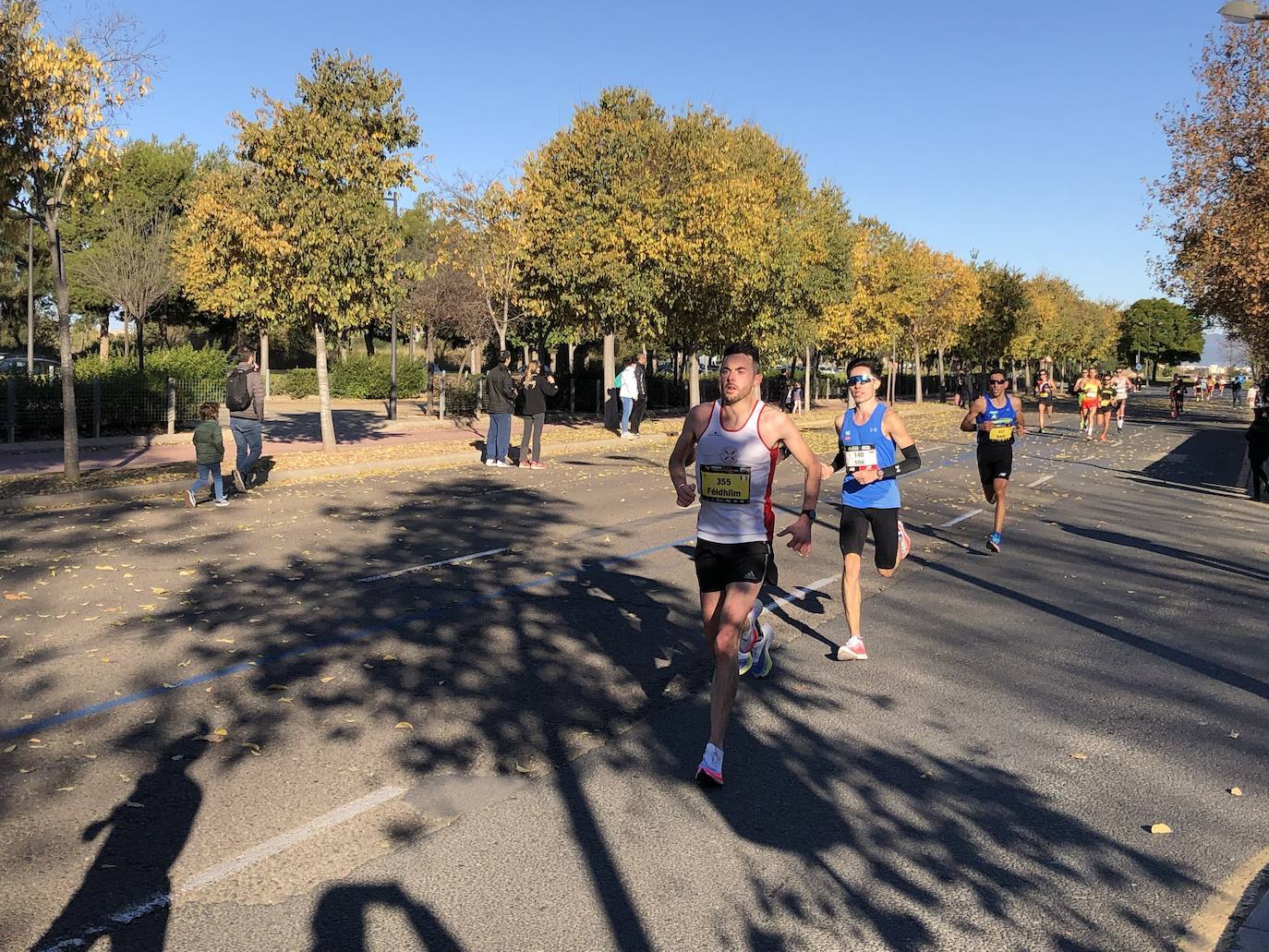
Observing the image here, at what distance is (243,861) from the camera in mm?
3656

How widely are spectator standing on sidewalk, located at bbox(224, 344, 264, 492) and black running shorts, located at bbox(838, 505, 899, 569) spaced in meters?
8.84

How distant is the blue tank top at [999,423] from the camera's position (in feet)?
34.2

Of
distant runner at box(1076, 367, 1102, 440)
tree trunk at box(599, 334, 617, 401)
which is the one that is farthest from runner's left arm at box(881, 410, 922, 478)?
distant runner at box(1076, 367, 1102, 440)

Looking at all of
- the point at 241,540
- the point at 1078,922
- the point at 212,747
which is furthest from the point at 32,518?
the point at 1078,922

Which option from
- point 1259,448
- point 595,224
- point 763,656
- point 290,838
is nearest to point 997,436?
point 763,656

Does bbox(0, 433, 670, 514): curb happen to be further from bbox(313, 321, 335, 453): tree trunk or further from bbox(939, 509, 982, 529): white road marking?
bbox(939, 509, 982, 529): white road marking

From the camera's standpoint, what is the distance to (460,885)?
11.4ft

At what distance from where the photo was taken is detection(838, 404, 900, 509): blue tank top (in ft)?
22.1

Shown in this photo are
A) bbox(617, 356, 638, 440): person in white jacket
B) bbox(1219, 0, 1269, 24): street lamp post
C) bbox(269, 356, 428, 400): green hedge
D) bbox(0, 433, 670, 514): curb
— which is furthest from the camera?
bbox(269, 356, 428, 400): green hedge

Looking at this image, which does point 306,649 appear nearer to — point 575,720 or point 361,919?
point 575,720

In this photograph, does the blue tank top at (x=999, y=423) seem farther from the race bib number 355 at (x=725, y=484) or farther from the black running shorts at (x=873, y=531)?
the race bib number 355 at (x=725, y=484)

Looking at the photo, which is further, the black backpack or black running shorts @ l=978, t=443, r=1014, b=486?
the black backpack

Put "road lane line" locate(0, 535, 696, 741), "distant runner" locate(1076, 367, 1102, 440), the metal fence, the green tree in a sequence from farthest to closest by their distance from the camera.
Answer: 1. the green tree
2. "distant runner" locate(1076, 367, 1102, 440)
3. the metal fence
4. "road lane line" locate(0, 535, 696, 741)

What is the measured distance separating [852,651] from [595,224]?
1899 centimetres
